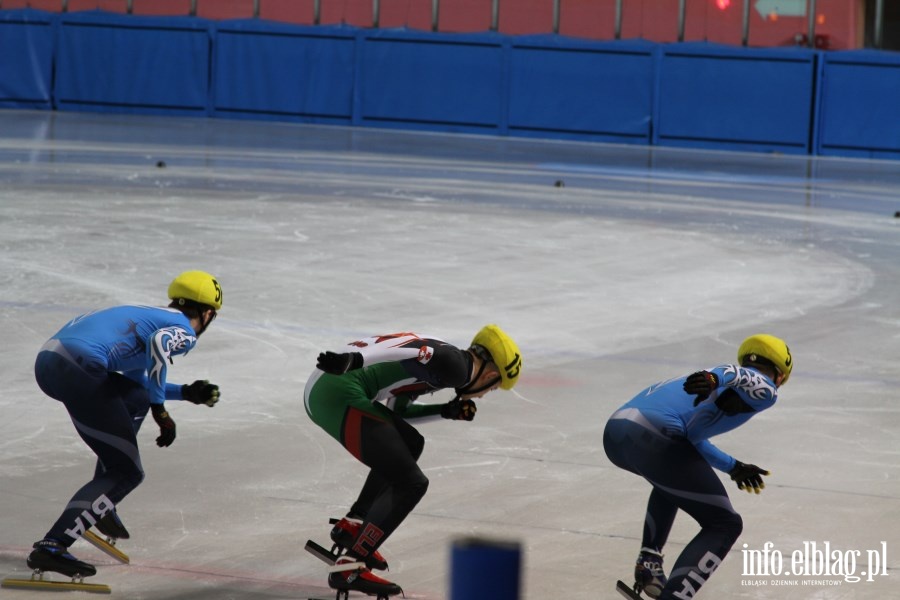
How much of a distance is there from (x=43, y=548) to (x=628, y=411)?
6.58ft

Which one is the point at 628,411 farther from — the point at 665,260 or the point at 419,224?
the point at 419,224

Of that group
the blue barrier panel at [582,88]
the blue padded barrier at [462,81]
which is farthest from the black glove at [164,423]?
the blue barrier panel at [582,88]

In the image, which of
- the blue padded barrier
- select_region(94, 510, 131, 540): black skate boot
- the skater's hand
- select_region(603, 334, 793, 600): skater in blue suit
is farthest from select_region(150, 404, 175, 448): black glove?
the blue padded barrier

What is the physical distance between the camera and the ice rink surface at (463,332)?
208 inches

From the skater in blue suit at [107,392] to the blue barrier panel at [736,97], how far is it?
23.5 m

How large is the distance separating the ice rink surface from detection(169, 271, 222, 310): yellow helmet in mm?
920

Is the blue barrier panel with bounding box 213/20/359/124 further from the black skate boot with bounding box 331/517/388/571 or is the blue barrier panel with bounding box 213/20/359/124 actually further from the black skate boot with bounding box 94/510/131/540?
the black skate boot with bounding box 331/517/388/571

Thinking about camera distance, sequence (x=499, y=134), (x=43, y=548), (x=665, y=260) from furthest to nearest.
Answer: (x=499, y=134)
(x=665, y=260)
(x=43, y=548)

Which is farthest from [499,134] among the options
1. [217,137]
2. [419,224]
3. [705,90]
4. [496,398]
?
[496,398]

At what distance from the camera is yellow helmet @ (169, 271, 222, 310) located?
495 cm

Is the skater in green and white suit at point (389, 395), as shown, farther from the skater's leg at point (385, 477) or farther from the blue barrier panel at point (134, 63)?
the blue barrier panel at point (134, 63)

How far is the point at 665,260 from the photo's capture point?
43.2 ft

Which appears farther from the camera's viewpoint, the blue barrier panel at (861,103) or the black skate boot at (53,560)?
the blue barrier panel at (861,103)

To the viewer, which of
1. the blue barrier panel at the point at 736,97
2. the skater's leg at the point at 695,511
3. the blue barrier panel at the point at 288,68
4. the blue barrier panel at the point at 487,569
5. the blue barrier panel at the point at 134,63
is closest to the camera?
the blue barrier panel at the point at 487,569
